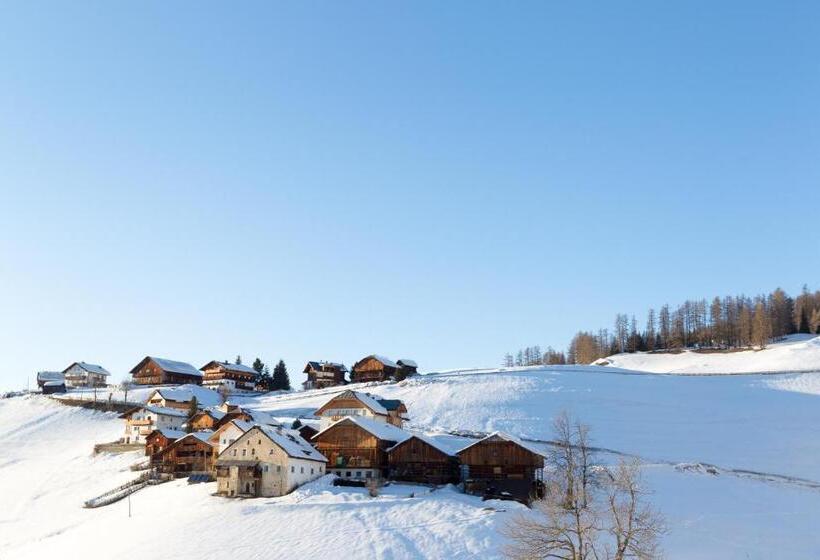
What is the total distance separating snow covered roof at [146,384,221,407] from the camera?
10138 centimetres

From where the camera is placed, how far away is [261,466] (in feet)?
190

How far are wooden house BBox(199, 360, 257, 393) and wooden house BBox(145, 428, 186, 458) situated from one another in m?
47.2

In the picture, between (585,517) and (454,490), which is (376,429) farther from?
(585,517)

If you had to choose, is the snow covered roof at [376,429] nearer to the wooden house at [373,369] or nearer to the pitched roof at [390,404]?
the pitched roof at [390,404]

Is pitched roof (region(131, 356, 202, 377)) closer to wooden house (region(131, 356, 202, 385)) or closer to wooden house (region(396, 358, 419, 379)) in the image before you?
wooden house (region(131, 356, 202, 385))

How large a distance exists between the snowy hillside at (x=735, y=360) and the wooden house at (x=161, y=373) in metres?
83.0

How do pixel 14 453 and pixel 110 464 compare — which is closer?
pixel 110 464

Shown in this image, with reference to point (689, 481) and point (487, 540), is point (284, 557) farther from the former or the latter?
point (689, 481)

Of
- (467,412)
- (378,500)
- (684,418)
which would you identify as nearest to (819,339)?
(684,418)

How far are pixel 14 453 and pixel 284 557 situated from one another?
58.0 meters

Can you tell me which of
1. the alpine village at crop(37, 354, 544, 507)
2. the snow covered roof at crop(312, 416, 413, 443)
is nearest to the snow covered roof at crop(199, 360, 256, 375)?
the alpine village at crop(37, 354, 544, 507)

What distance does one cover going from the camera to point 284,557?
41.2m

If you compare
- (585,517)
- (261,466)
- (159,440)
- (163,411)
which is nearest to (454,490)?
(585,517)

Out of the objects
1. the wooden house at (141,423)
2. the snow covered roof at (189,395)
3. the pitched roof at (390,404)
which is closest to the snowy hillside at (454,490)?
the pitched roof at (390,404)
